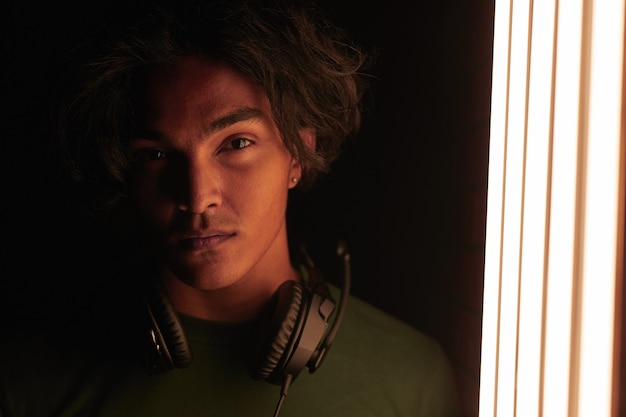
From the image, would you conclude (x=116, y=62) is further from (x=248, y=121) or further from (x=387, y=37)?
(x=387, y=37)

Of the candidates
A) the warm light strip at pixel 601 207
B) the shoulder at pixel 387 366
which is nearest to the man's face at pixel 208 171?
the shoulder at pixel 387 366

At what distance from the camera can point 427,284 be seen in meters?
0.80

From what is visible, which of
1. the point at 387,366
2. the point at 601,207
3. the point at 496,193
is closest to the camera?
the point at 601,207

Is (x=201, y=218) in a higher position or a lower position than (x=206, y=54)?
lower

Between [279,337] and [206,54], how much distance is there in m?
0.39

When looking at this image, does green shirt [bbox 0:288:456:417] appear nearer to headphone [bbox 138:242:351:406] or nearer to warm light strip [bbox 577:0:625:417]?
headphone [bbox 138:242:351:406]

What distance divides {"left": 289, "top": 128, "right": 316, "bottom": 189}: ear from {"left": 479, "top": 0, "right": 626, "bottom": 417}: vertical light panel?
10.1 inches

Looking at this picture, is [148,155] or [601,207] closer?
[601,207]

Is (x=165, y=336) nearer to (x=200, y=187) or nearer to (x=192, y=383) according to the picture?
(x=192, y=383)

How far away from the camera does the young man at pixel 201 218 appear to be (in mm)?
700

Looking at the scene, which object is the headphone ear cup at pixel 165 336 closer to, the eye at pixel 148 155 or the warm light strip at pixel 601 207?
the eye at pixel 148 155

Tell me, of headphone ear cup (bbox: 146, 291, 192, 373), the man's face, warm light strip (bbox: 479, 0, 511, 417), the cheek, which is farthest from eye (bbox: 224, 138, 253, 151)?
warm light strip (bbox: 479, 0, 511, 417)

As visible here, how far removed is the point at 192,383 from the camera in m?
0.72

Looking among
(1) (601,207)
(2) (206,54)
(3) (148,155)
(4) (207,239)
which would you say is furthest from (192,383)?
(1) (601,207)
